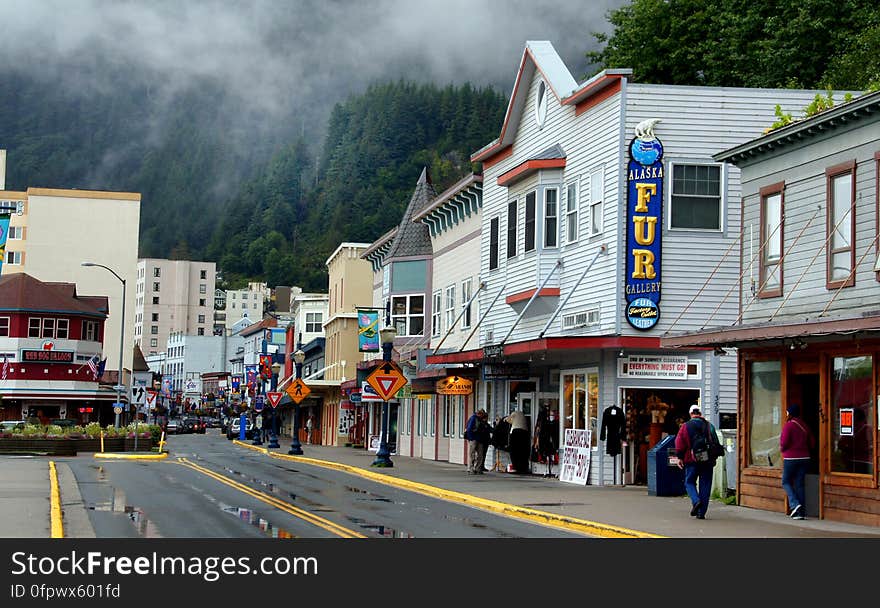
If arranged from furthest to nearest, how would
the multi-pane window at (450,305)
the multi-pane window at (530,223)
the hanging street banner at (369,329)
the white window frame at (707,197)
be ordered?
the hanging street banner at (369,329), the multi-pane window at (450,305), the multi-pane window at (530,223), the white window frame at (707,197)

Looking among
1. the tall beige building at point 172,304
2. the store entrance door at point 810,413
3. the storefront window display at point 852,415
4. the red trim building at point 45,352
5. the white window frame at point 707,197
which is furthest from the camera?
the tall beige building at point 172,304

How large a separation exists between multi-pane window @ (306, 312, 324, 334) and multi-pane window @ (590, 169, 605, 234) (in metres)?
56.5

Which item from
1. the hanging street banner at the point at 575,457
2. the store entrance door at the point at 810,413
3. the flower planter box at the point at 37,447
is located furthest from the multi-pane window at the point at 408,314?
the store entrance door at the point at 810,413

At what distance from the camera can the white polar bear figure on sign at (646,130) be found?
1155 inches

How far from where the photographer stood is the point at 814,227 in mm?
21500

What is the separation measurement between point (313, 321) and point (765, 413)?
65846mm

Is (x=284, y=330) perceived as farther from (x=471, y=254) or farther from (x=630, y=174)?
(x=630, y=174)

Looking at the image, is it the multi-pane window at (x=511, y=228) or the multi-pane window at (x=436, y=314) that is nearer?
the multi-pane window at (x=511, y=228)

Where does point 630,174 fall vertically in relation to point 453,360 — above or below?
above

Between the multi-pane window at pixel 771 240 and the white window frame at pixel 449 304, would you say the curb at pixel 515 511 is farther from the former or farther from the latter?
the white window frame at pixel 449 304

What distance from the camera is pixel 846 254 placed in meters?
20.5

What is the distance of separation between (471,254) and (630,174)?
13.9 m

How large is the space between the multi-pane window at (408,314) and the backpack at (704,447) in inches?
1195
